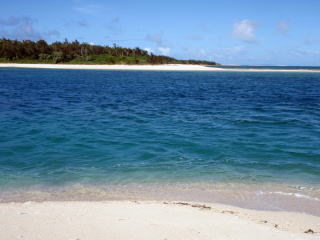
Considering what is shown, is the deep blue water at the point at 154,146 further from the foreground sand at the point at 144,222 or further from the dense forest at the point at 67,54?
the dense forest at the point at 67,54

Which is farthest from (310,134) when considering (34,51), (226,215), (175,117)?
(34,51)

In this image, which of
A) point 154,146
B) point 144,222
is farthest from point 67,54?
point 144,222

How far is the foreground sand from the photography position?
5574 mm

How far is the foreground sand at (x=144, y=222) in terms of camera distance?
5.57 meters

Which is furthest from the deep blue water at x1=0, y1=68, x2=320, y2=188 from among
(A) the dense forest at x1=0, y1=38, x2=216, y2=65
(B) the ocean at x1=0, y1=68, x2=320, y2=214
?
(A) the dense forest at x1=0, y1=38, x2=216, y2=65

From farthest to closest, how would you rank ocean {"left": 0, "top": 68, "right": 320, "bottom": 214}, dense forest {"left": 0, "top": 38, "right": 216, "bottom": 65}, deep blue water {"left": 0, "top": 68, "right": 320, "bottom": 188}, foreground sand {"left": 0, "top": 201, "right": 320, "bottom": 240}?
1. dense forest {"left": 0, "top": 38, "right": 216, "bottom": 65}
2. deep blue water {"left": 0, "top": 68, "right": 320, "bottom": 188}
3. ocean {"left": 0, "top": 68, "right": 320, "bottom": 214}
4. foreground sand {"left": 0, "top": 201, "right": 320, "bottom": 240}

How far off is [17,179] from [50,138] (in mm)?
4735

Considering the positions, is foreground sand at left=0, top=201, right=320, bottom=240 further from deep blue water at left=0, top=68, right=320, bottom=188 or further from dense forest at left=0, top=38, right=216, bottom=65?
dense forest at left=0, top=38, right=216, bottom=65

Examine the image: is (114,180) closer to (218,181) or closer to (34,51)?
(218,181)

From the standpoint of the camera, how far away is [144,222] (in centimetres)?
618

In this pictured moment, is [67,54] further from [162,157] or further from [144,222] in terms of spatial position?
[144,222]

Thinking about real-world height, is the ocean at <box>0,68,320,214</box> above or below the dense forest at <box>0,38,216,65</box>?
below

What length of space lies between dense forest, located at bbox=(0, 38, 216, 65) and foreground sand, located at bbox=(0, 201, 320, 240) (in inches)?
4647

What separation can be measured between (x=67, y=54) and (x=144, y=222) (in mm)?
127639
